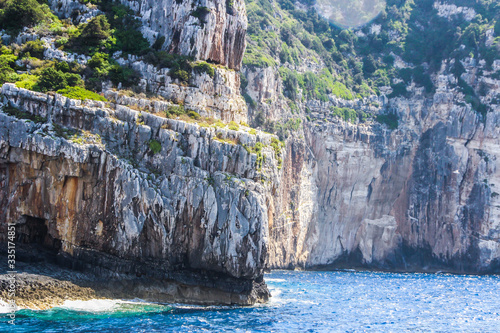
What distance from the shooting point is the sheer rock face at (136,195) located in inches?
1348

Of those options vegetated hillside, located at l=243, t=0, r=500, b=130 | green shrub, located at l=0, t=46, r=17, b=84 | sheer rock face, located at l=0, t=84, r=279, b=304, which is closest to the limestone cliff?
vegetated hillside, located at l=243, t=0, r=500, b=130

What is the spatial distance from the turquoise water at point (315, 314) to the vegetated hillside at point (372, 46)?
121 feet

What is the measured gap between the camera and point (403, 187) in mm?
78625

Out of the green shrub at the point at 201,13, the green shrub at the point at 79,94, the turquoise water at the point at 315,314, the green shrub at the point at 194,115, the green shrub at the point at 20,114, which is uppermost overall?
the green shrub at the point at 201,13

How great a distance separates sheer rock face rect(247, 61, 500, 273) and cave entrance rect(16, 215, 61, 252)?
40.5 m

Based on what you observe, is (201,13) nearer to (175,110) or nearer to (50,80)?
(175,110)

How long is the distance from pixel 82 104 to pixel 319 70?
186 ft

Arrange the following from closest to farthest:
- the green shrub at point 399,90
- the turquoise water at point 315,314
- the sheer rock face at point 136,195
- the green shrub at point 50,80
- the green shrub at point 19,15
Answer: the turquoise water at point 315,314 < the sheer rock face at point 136,195 < the green shrub at point 50,80 < the green shrub at point 19,15 < the green shrub at point 399,90

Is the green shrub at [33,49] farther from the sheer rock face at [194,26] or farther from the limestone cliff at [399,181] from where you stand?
the limestone cliff at [399,181]

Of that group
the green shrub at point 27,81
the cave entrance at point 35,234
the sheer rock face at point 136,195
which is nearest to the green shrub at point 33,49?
the green shrub at point 27,81

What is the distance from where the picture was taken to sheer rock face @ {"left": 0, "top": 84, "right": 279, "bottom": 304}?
34.2 m

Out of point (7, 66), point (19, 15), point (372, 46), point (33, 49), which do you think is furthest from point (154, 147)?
point (372, 46)

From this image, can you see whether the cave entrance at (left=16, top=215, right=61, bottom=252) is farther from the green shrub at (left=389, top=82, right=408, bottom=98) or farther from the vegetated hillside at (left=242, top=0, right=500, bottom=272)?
the green shrub at (left=389, top=82, right=408, bottom=98)

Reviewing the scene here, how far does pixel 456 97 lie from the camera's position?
77.9 m
